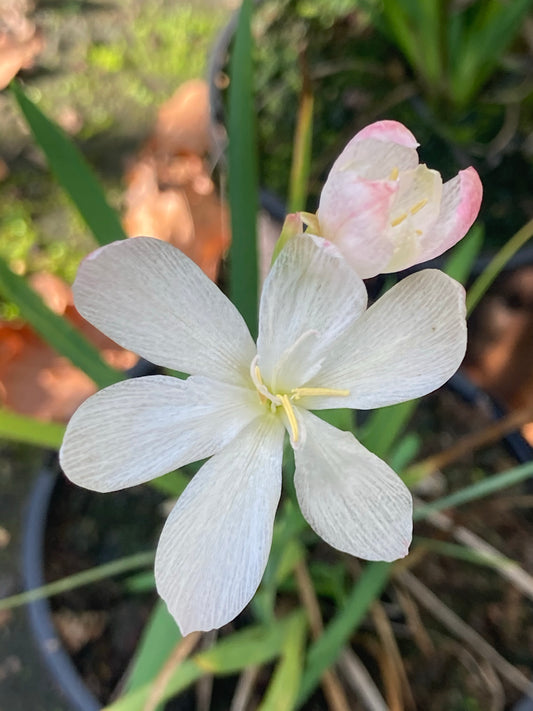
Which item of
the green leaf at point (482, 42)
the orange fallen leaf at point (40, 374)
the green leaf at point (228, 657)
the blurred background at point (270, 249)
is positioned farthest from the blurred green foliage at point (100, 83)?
the green leaf at point (228, 657)

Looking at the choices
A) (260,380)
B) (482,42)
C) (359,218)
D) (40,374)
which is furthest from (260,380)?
(482,42)

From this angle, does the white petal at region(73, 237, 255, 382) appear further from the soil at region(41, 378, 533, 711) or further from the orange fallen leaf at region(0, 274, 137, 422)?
the orange fallen leaf at region(0, 274, 137, 422)

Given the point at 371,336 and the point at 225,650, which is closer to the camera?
the point at 371,336

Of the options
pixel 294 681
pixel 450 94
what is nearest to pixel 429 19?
pixel 450 94

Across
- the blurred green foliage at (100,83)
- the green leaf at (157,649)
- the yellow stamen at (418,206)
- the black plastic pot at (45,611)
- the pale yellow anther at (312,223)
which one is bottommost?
→ the black plastic pot at (45,611)

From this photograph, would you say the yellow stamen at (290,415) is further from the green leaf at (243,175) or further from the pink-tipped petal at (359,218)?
the green leaf at (243,175)

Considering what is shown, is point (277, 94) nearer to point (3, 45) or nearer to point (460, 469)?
point (3, 45)
